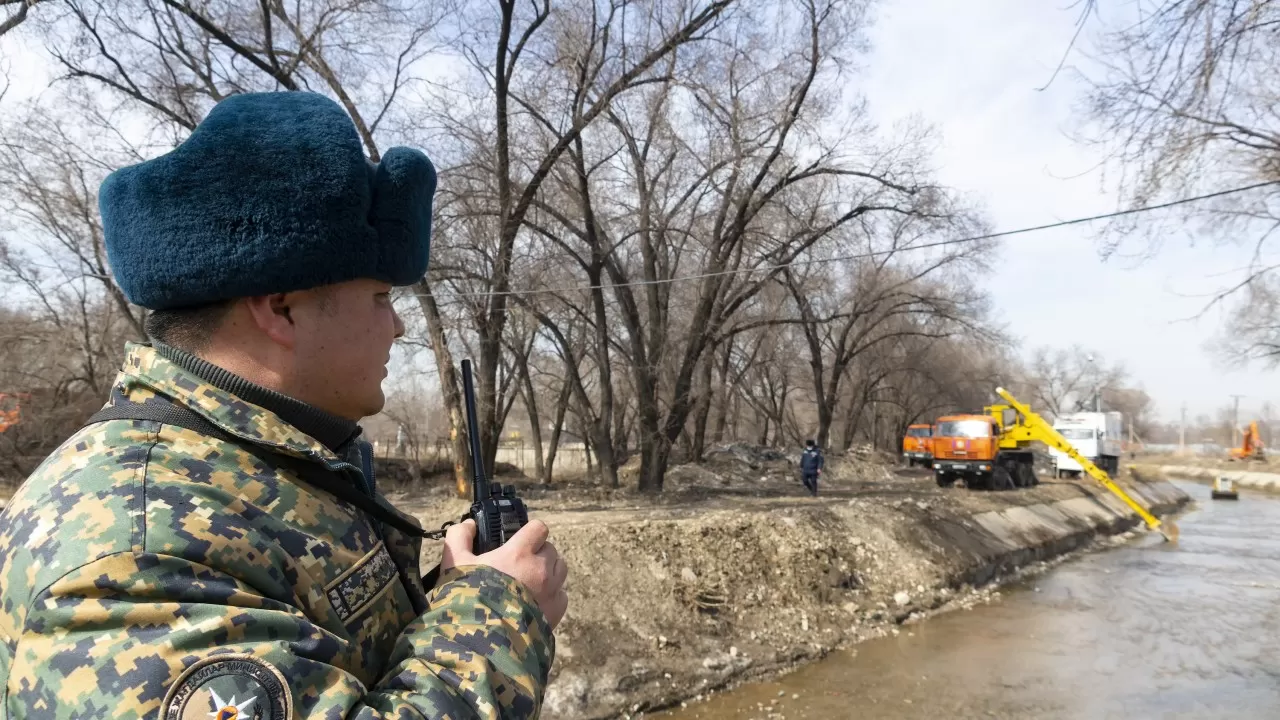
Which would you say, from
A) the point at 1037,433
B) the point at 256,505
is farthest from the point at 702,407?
the point at 256,505

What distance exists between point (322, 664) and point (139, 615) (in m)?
0.22

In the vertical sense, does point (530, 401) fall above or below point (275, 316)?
above

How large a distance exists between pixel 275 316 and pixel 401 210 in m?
0.28

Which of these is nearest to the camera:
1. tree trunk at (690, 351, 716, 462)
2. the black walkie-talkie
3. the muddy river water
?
the black walkie-talkie

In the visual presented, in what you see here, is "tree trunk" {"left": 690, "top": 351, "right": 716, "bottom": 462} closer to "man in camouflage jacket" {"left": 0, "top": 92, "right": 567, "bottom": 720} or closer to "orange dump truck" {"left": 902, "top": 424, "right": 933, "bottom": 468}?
"orange dump truck" {"left": 902, "top": 424, "right": 933, "bottom": 468}

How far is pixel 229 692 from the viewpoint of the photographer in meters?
0.95

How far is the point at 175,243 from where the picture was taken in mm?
1232

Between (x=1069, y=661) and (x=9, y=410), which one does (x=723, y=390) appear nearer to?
(x=9, y=410)

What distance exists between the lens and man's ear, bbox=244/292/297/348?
1.31 meters

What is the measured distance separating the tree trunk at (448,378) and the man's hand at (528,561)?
553 inches

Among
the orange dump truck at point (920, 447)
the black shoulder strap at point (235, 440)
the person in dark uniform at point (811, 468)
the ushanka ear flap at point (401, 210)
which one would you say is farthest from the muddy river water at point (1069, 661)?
the orange dump truck at point (920, 447)

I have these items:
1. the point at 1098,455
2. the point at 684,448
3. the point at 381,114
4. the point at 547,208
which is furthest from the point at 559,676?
the point at 1098,455

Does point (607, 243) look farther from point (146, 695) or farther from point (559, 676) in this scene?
point (146, 695)

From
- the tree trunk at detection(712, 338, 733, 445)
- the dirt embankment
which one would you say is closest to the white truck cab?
the tree trunk at detection(712, 338, 733, 445)
